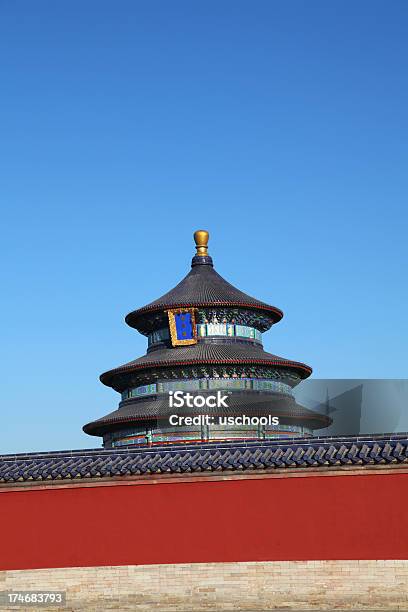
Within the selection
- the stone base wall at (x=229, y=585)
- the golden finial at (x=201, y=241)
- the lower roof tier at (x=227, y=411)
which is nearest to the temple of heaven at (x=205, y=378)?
the lower roof tier at (x=227, y=411)

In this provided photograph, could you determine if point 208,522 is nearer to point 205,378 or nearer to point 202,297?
point 205,378

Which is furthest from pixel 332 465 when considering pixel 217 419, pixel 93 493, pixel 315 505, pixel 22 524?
pixel 217 419

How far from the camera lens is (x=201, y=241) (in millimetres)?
39281

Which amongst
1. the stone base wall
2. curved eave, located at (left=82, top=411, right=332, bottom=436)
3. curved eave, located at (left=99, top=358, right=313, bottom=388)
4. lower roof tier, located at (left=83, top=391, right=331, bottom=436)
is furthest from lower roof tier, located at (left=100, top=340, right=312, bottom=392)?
the stone base wall

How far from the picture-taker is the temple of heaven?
32812 mm

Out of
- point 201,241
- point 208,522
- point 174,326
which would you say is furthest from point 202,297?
point 208,522

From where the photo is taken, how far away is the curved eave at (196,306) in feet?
116

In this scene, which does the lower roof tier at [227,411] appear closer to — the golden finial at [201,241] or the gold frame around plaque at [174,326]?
the gold frame around plaque at [174,326]

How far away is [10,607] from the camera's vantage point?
2075 centimetres

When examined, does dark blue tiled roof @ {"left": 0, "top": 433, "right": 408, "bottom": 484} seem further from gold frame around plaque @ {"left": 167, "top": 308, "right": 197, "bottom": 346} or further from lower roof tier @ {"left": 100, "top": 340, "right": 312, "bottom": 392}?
gold frame around plaque @ {"left": 167, "top": 308, "right": 197, "bottom": 346}

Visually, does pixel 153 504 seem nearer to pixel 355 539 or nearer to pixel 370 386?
pixel 355 539

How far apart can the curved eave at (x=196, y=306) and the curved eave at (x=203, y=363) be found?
2.62 m

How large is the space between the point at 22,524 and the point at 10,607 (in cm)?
190

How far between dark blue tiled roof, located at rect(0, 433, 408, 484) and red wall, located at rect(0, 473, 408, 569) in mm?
401
